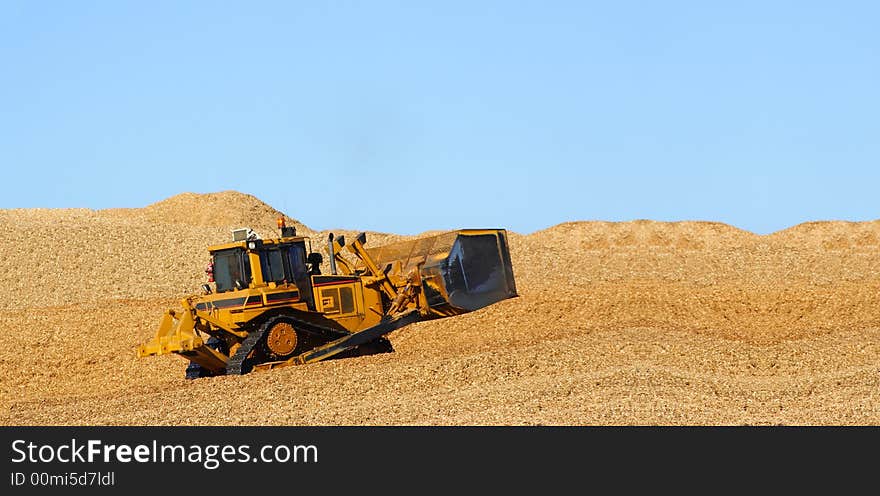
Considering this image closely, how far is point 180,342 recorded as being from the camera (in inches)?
824

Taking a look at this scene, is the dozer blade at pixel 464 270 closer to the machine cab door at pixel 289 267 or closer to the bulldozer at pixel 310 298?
the bulldozer at pixel 310 298

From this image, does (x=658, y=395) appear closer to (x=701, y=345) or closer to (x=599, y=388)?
(x=599, y=388)

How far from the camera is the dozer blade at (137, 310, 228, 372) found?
20938 millimetres

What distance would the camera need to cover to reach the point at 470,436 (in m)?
12.6

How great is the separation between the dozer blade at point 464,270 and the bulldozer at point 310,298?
0.07 feet

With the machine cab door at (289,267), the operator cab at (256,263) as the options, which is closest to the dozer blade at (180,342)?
the operator cab at (256,263)

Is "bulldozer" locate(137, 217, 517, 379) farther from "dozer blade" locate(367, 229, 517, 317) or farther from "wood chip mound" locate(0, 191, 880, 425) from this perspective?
"wood chip mound" locate(0, 191, 880, 425)

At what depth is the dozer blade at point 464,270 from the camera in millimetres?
23469

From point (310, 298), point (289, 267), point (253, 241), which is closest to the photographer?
point (253, 241)

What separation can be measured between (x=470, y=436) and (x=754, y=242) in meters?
33.2

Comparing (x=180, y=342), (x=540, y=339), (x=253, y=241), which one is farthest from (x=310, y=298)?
(x=540, y=339)

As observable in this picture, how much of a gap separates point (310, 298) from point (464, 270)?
345cm

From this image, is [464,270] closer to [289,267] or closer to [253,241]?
[289,267]

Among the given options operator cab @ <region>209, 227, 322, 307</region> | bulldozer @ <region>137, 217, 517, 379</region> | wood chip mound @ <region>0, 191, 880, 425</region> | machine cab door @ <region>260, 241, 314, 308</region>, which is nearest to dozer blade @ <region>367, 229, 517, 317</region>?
bulldozer @ <region>137, 217, 517, 379</region>
